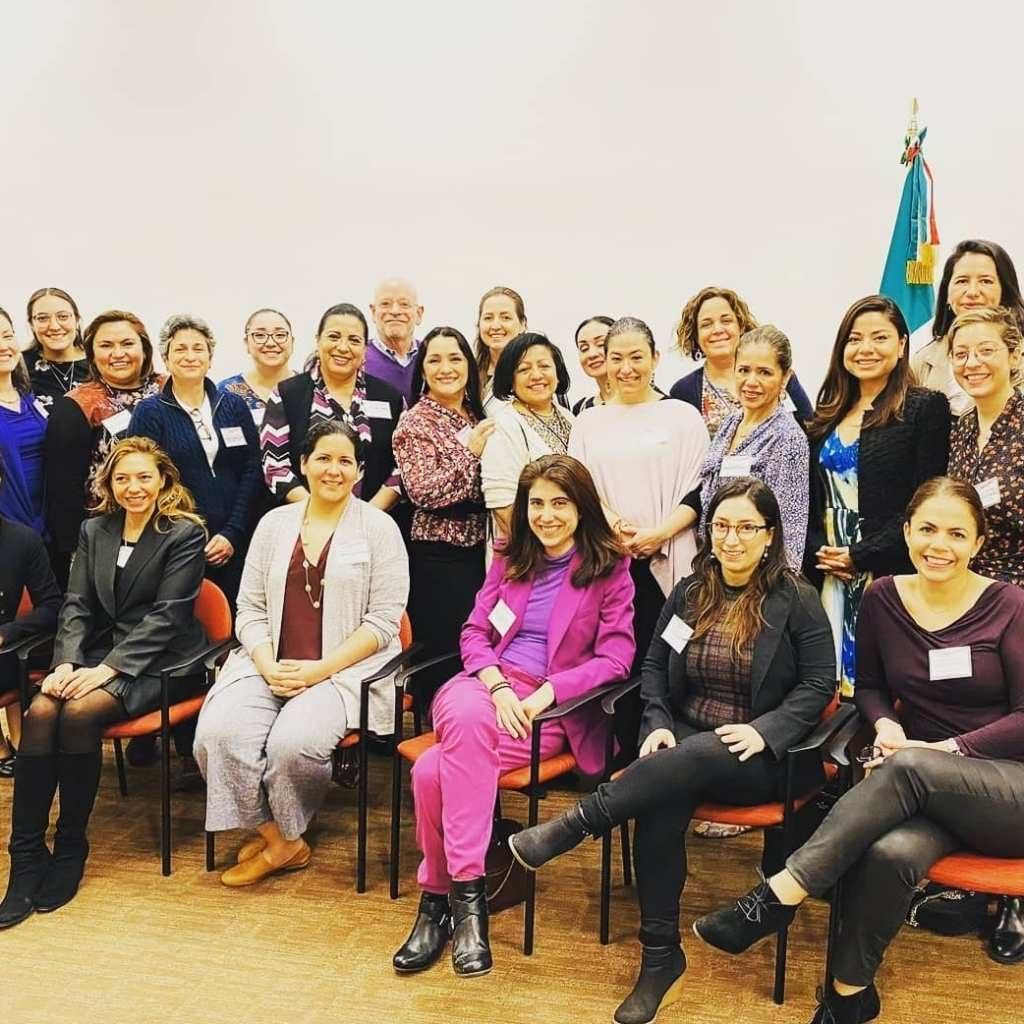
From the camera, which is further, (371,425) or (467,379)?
(371,425)

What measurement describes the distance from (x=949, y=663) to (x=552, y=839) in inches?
38.9

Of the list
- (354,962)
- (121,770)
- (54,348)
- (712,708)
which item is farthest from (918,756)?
(54,348)

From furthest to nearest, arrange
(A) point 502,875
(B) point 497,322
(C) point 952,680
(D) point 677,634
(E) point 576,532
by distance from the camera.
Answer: (B) point 497,322
(E) point 576,532
(A) point 502,875
(D) point 677,634
(C) point 952,680

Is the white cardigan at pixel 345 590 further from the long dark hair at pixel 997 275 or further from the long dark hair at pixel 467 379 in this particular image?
the long dark hair at pixel 997 275

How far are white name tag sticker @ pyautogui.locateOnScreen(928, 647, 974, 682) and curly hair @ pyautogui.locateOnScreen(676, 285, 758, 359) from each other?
1400mm

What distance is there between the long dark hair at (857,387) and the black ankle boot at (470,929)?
1.56m

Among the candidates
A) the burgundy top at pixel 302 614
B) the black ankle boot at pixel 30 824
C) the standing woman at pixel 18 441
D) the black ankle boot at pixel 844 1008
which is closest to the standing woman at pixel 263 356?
the standing woman at pixel 18 441

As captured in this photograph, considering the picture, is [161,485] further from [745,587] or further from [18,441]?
[745,587]

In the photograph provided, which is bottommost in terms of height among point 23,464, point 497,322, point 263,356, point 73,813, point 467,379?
point 73,813

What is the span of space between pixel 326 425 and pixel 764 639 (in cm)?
136

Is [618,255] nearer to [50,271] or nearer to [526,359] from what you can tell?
[526,359]

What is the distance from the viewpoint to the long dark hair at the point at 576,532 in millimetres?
2666

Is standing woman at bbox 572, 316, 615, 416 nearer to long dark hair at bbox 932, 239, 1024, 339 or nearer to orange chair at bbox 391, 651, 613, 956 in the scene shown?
long dark hair at bbox 932, 239, 1024, 339

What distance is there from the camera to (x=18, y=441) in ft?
11.0
